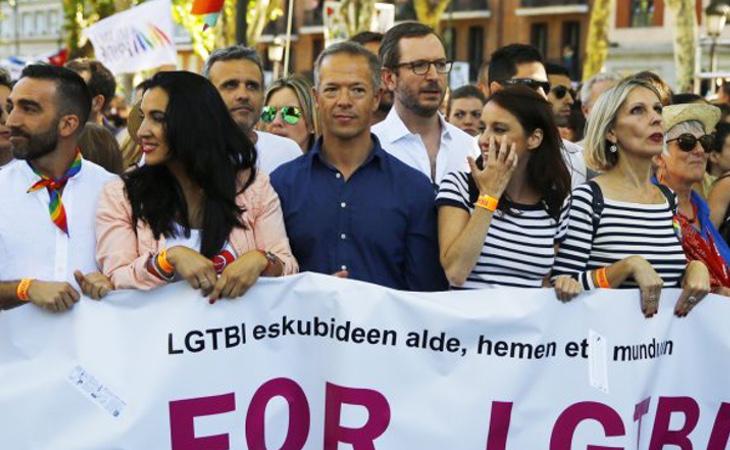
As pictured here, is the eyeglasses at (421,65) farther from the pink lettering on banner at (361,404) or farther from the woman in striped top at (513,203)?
the pink lettering on banner at (361,404)

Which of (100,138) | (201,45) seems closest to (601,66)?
(201,45)

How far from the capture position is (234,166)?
15.5 ft

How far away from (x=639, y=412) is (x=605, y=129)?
1.20 m

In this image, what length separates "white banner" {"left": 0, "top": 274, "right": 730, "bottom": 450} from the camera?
4.49 m

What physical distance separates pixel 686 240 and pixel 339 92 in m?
1.66

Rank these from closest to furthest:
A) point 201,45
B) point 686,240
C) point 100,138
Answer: point 686,240, point 100,138, point 201,45

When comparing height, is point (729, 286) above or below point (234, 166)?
below

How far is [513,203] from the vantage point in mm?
4832

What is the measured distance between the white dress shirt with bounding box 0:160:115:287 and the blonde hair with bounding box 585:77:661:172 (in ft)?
6.66

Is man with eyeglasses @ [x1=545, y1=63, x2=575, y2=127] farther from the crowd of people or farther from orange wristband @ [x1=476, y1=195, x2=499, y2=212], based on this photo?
orange wristband @ [x1=476, y1=195, x2=499, y2=212]

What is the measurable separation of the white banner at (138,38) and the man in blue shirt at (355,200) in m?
7.69

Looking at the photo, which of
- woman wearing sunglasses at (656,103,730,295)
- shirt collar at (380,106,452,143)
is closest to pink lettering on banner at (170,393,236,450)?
shirt collar at (380,106,452,143)

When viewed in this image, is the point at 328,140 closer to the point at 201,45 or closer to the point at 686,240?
the point at 686,240

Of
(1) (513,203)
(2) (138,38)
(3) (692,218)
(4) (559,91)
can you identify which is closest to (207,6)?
(2) (138,38)
